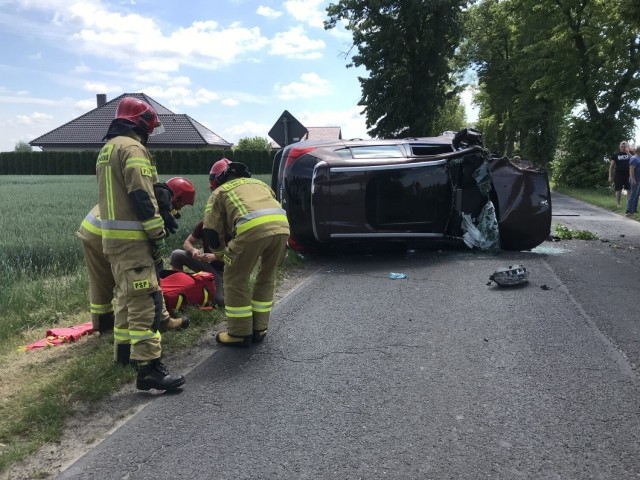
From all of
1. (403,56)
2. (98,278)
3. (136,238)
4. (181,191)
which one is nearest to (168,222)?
(136,238)

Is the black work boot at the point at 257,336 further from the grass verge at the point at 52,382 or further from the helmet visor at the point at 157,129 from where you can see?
the helmet visor at the point at 157,129

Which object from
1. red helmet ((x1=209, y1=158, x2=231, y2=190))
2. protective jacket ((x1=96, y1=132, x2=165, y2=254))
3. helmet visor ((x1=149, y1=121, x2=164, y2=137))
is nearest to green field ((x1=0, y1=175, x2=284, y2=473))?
protective jacket ((x1=96, y1=132, x2=165, y2=254))

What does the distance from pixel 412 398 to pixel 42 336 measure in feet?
11.3

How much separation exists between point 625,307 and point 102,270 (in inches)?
192

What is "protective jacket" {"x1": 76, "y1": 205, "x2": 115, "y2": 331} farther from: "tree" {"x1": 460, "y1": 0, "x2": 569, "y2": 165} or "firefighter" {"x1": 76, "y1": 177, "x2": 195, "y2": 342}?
"tree" {"x1": 460, "y1": 0, "x2": 569, "y2": 165}

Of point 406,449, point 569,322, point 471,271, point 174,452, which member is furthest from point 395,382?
point 471,271

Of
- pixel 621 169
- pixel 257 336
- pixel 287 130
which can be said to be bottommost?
pixel 257 336

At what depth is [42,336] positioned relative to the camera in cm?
488

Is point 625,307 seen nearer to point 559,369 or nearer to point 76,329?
point 559,369

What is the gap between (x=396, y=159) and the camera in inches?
299

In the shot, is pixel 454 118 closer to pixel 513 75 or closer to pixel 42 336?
pixel 513 75

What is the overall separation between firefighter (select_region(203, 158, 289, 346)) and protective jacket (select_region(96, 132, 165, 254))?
0.74 meters

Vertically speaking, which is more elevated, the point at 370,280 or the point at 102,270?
the point at 102,270

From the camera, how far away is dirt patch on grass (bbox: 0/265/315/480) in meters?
2.75
